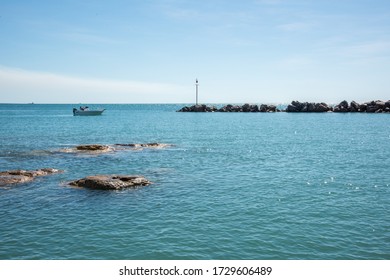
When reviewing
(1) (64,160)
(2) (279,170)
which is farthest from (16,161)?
(2) (279,170)

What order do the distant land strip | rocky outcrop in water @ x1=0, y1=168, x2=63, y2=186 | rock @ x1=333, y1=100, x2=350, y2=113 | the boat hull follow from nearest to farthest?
1. rocky outcrop in water @ x1=0, y1=168, x2=63, y2=186
2. the distant land strip
3. the boat hull
4. rock @ x1=333, y1=100, x2=350, y2=113

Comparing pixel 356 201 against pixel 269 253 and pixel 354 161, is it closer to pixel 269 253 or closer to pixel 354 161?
pixel 269 253

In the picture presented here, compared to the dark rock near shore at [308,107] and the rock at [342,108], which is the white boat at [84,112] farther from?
the rock at [342,108]

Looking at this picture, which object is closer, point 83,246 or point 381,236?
point 83,246

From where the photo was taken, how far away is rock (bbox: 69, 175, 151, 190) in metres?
26.3

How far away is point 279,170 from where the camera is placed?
3406cm

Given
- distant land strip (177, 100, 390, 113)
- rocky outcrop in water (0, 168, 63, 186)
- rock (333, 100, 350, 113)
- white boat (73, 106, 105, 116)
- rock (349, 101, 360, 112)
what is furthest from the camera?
rock (333, 100, 350, 113)

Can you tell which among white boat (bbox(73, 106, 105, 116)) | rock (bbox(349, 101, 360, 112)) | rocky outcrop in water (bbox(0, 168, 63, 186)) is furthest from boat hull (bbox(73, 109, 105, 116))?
rocky outcrop in water (bbox(0, 168, 63, 186))

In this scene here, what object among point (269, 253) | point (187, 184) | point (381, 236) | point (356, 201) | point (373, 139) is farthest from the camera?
point (373, 139)

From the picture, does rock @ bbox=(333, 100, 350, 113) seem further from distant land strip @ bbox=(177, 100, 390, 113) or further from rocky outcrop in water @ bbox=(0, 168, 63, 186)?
rocky outcrop in water @ bbox=(0, 168, 63, 186)

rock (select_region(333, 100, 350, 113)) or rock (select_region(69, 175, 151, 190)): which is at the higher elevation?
rock (select_region(333, 100, 350, 113))

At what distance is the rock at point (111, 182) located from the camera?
26344mm
